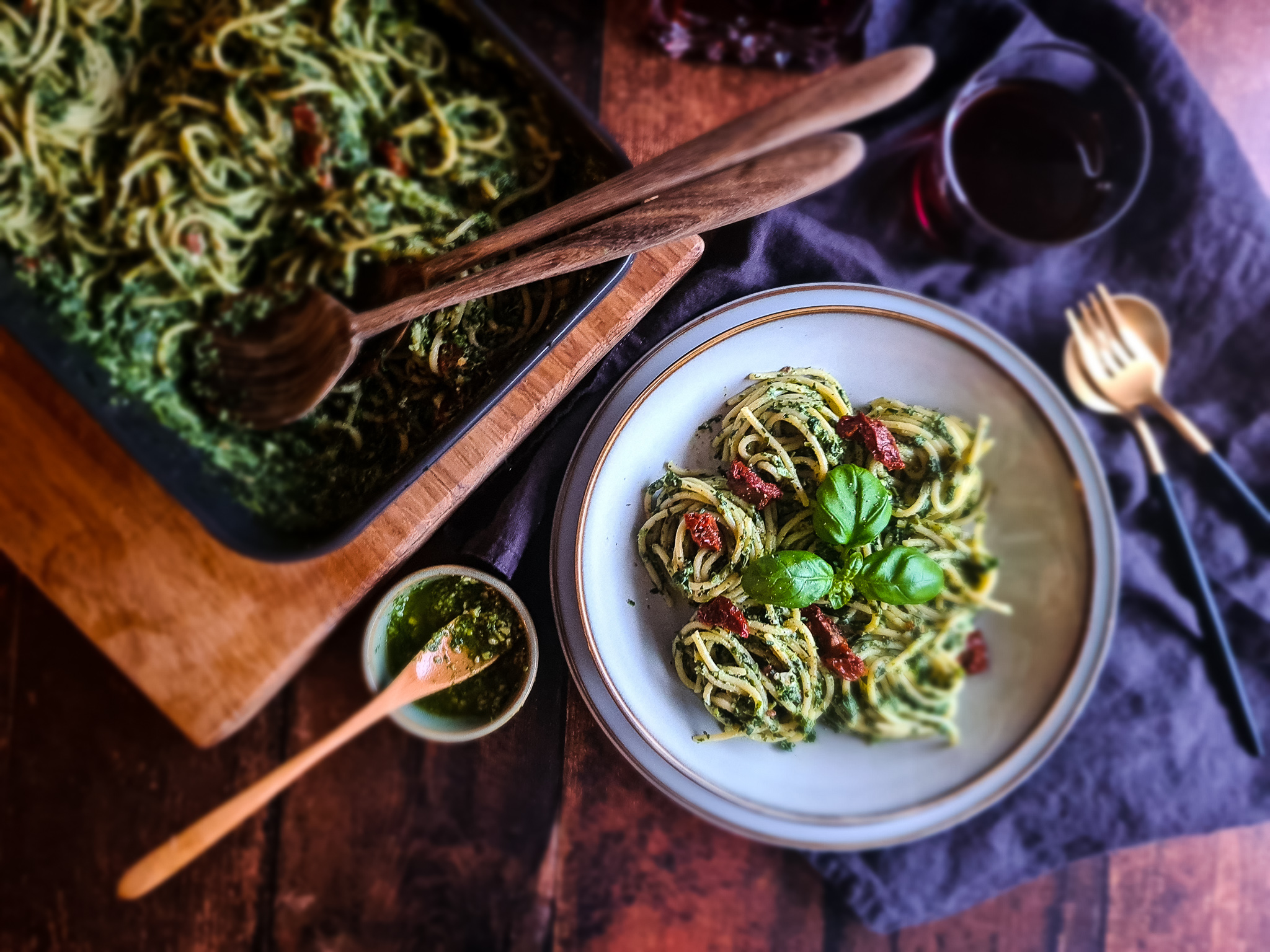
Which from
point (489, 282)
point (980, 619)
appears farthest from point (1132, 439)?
point (489, 282)

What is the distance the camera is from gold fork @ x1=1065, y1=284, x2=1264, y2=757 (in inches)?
47.3

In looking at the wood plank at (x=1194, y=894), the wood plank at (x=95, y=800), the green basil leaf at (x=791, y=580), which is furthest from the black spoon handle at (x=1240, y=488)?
the wood plank at (x=95, y=800)

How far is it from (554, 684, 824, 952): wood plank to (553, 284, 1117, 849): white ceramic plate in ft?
0.16

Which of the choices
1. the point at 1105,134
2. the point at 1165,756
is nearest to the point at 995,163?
the point at 1105,134

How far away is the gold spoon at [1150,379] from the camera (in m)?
1.21

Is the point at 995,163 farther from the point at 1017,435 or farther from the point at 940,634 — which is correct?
the point at 940,634

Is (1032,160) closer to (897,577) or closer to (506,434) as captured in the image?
(897,577)

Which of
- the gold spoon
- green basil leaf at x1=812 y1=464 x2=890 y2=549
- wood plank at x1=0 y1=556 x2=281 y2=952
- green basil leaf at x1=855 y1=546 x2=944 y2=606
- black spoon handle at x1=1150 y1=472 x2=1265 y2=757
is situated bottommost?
black spoon handle at x1=1150 y1=472 x2=1265 y2=757

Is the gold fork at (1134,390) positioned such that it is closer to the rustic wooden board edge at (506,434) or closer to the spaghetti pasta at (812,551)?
the spaghetti pasta at (812,551)

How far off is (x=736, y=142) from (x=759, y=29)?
612mm

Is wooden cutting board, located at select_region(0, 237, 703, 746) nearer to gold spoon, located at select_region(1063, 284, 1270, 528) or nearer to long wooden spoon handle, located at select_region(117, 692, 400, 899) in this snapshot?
long wooden spoon handle, located at select_region(117, 692, 400, 899)

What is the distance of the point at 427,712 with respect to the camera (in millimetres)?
726

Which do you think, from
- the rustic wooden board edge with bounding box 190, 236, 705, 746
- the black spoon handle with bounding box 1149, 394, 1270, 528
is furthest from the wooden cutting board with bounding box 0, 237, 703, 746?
the black spoon handle with bounding box 1149, 394, 1270, 528

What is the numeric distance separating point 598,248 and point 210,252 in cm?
52
